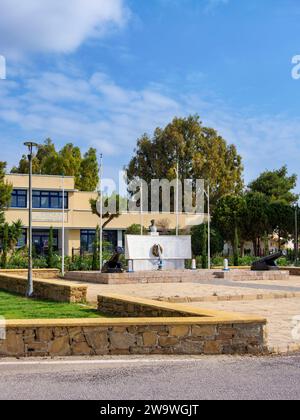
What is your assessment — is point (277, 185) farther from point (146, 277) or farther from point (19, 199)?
point (146, 277)

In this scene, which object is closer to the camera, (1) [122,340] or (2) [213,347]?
(1) [122,340]

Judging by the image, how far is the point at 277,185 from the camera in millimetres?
65812

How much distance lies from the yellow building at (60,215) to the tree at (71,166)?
990 cm

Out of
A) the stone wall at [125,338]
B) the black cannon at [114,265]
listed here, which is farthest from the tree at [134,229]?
the stone wall at [125,338]

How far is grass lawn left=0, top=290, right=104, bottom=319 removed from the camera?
13125 mm

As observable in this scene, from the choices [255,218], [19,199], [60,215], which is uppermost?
[19,199]

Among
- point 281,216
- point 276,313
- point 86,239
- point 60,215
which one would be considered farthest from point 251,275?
point 86,239

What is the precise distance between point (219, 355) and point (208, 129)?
62.1 m

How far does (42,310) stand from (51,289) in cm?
384

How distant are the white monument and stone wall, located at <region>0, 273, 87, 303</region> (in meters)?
9.04

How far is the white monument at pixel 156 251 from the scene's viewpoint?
103 feet

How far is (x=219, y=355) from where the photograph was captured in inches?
351

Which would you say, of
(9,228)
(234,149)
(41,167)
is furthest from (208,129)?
(9,228)
